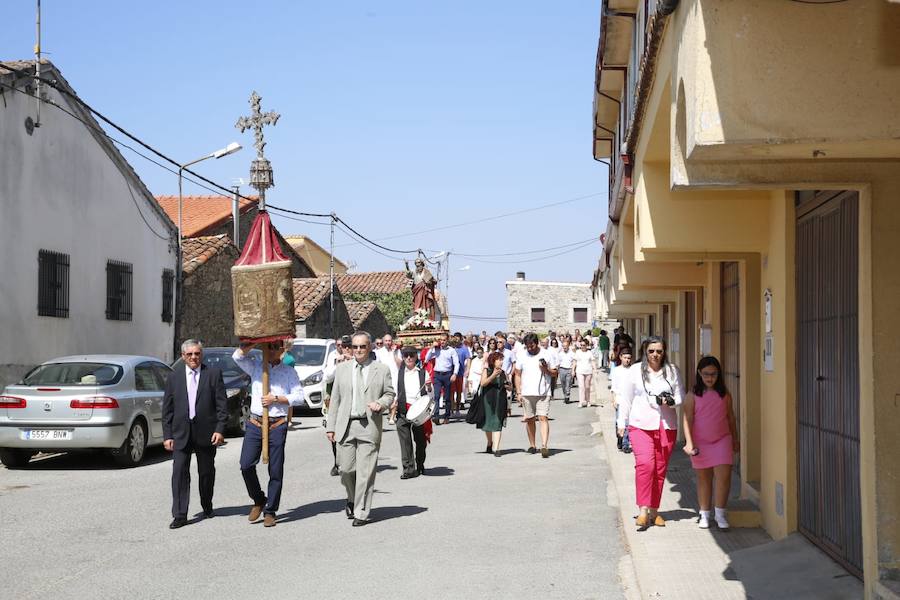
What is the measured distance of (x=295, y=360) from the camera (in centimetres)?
2511

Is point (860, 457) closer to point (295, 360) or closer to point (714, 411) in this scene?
point (714, 411)

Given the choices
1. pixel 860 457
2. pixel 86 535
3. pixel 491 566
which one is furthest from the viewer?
pixel 86 535

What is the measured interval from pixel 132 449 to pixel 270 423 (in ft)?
17.0

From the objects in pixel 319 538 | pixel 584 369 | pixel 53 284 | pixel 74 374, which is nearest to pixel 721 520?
pixel 319 538

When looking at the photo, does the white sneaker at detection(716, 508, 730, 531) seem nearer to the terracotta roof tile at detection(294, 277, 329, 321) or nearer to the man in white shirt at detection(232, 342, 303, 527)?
the man in white shirt at detection(232, 342, 303, 527)

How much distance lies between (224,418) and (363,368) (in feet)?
4.66

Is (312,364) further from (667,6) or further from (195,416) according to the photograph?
(667,6)

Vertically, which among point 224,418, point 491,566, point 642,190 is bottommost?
point 491,566

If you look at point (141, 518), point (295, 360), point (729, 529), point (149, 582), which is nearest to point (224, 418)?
point (141, 518)

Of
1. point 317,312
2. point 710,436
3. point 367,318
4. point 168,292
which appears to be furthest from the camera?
point 367,318

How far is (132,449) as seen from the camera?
48.1 ft

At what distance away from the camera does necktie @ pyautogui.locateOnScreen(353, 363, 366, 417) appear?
10266mm

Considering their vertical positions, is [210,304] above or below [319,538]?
above

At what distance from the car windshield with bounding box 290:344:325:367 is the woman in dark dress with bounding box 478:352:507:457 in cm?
939
